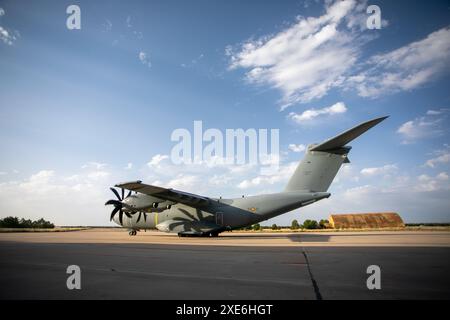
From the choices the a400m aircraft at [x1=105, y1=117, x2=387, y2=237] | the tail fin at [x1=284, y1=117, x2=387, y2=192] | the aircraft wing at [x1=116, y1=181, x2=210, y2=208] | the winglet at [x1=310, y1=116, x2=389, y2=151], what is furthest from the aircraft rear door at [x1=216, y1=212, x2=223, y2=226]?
the winglet at [x1=310, y1=116, x2=389, y2=151]

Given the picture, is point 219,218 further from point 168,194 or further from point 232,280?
point 232,280

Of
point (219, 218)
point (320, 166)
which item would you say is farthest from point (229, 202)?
point (320, 166)

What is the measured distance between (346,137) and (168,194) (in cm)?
1211

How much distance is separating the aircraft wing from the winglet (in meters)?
8.78

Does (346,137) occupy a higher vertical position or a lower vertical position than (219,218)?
higher

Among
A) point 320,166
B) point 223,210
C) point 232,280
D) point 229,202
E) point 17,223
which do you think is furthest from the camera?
point 17,223

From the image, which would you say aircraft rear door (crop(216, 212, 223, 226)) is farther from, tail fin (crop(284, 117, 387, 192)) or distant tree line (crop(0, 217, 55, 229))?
distant tree line (crop(0, 217, 55, 229))

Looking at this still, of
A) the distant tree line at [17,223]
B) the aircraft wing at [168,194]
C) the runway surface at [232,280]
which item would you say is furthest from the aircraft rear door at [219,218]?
the distant tree line at [17,223]

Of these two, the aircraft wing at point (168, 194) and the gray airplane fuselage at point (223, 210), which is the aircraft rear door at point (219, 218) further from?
the aircraft wing at point (168, 194)

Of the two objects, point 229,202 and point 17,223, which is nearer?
point 229,202

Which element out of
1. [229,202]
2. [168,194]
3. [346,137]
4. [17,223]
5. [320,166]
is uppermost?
[346,137]

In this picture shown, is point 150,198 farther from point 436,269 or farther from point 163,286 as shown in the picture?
point 436,269

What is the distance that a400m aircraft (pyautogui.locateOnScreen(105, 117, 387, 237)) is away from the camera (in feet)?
55.3

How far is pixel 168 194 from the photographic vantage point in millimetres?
18922
